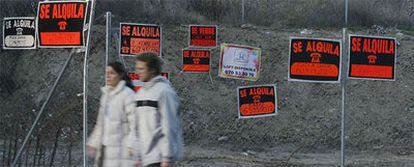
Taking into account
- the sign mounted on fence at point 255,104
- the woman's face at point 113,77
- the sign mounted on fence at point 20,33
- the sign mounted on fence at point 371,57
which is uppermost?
the sign mounted on fence at point 20,33

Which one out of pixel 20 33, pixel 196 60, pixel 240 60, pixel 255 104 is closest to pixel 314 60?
pixel 255 104

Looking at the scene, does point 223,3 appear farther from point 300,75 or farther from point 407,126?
point 300,75

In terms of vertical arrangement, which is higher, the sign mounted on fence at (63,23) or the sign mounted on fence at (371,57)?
the sign mounted on fence at (63,23)

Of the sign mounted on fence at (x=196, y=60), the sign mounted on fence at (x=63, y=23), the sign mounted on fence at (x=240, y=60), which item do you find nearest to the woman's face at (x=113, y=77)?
the sign mounted on fence at (x=63, y=23)

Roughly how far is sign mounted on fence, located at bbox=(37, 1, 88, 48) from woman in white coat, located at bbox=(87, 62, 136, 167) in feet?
8.99

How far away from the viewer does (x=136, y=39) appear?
1168 cm

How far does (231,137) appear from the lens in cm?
1900

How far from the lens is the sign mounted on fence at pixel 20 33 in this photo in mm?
10438

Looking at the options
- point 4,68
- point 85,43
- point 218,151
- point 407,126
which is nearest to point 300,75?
point 85,43

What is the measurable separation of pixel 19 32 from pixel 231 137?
9284 mm

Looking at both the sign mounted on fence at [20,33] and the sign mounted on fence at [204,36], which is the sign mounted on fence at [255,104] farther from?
the sign mounted on fence at [204,36]

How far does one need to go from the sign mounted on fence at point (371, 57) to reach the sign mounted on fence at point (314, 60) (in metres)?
0.24

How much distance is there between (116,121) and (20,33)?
426cm

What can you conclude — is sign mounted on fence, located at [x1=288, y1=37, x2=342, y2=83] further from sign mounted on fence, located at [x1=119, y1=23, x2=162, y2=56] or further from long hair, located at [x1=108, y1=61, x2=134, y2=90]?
long hair, located at [x1=108, y1=61, x2=134, y2=90]
